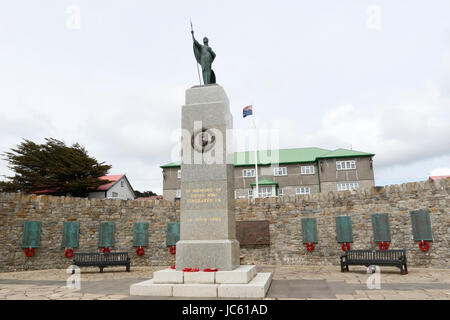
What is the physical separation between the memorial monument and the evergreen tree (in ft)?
87.8

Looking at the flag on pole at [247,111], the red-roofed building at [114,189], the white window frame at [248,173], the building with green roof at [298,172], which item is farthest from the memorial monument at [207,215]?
the red-roofed building at [114,189]

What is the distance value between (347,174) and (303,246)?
853 inches

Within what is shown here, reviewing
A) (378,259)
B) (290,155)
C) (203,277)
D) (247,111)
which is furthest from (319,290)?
(290,155)

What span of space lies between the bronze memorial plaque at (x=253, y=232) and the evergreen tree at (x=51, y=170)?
74.0 feet

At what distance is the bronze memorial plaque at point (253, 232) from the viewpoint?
13.8m

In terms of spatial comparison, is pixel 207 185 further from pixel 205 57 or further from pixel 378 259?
pixel 378 259

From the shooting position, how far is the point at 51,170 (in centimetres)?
3014

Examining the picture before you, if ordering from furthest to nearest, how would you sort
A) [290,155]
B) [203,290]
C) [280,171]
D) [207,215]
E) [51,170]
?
1. [290,155]
2. [280,171]
3. [51,170]
4. [207,215]
5. [203,290]

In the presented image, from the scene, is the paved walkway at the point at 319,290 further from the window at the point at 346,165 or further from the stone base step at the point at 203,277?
the window at the point at 346,165

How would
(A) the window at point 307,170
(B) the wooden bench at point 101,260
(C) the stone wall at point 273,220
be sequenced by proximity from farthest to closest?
(A) the window at point 307,170, (C) the stone wall at point 273,220, (B) the wooden bench at point 101,260

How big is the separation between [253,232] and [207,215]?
23.2 ft

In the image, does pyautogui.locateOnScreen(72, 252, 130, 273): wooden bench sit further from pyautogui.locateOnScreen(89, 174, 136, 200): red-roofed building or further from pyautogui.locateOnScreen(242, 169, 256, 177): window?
pyautogui.locateOnScreen(242, 169, 256, 177): window

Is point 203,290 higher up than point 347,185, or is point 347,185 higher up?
point 347,185
